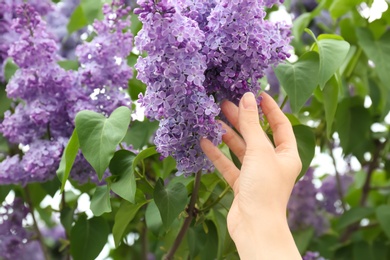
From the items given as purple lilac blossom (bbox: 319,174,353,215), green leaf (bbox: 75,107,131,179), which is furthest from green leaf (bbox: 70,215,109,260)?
purple lilac blossom (bbox: 319,174,353,215)

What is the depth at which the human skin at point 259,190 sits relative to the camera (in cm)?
77

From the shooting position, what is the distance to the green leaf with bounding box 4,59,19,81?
3.65ft

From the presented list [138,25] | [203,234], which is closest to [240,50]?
[203,234]

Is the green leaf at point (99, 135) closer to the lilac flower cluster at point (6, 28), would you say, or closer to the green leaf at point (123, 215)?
the green leaf at point (123, 215)

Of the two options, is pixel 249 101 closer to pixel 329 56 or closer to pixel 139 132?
pixel 329 56

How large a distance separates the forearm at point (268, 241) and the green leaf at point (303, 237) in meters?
0.66

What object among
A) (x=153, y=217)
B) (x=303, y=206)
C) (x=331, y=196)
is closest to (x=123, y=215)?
(x=153, y=217)

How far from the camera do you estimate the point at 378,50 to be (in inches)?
49.0

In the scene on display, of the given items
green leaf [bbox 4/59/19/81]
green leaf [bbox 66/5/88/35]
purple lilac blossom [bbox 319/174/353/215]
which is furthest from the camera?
purple lilac blossom [bbox 319/174/353/215]

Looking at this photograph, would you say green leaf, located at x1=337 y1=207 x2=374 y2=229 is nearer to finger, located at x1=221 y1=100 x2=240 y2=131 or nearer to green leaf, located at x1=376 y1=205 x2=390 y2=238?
green leaf, located at x1=376 y1=205 x2=390 y2=238

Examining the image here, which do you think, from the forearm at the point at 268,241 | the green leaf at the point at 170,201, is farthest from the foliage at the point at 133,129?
the forearm at the point at 268,241

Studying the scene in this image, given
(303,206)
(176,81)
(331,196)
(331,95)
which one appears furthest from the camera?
(331,196)

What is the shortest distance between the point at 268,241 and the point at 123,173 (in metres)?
0.23

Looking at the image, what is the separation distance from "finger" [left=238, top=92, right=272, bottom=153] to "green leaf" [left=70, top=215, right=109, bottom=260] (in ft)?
1.16
